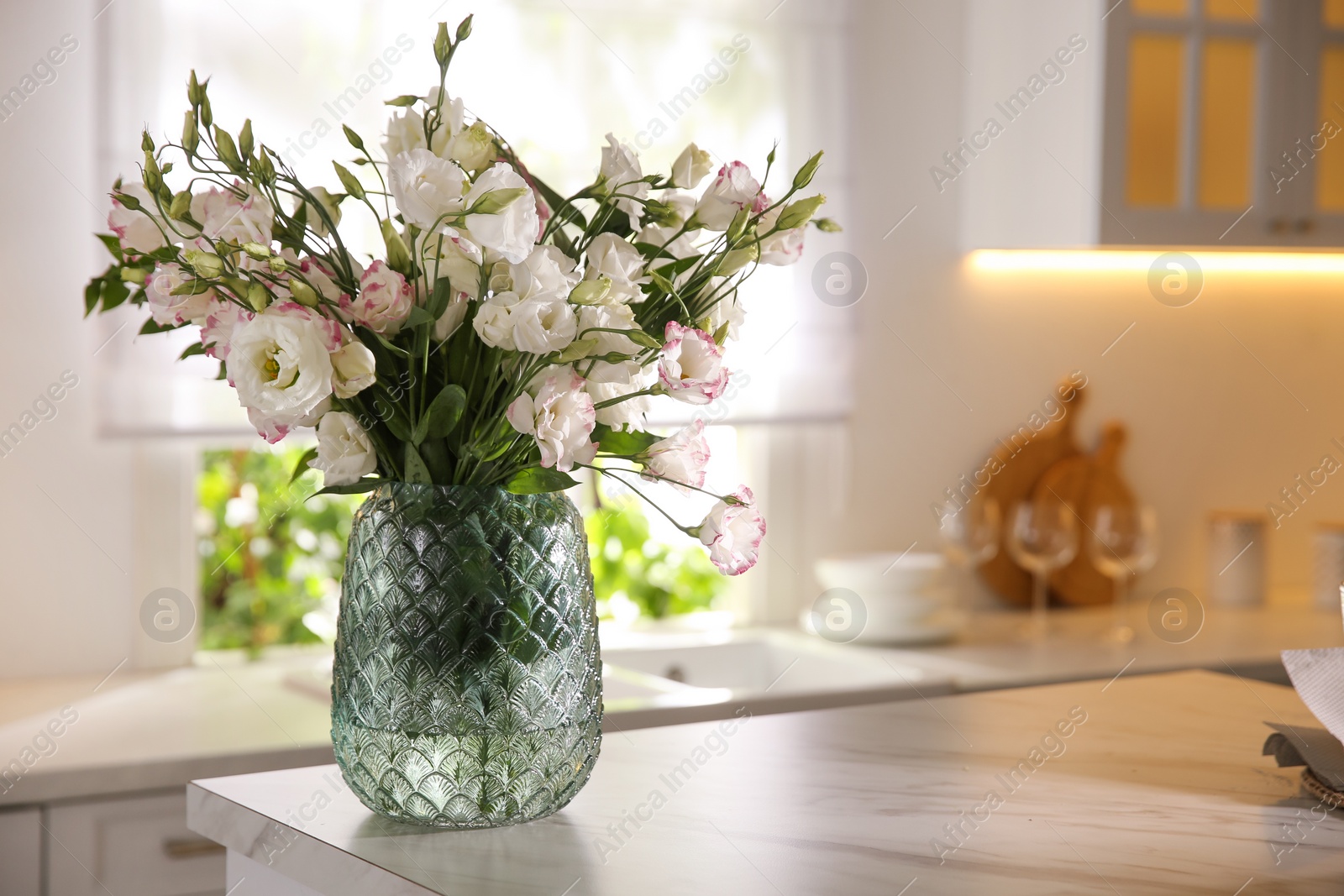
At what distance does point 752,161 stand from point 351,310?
1.75 m

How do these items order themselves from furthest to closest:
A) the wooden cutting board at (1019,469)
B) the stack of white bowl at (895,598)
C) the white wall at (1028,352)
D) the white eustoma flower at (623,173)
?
the wooden cutting board at (1019,469)
the white wall at (1028,352)
the stack of white bowl at (895,598)
the white eustoma flower at (623,173)

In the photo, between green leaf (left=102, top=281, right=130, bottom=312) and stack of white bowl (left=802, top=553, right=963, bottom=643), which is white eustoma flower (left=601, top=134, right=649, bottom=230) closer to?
green leaf (left=102, top=281, right=130, bottom=312)

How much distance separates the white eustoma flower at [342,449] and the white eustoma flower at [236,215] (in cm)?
12

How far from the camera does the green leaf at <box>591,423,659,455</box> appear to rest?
Result: 3.03ft

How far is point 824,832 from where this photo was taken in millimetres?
968

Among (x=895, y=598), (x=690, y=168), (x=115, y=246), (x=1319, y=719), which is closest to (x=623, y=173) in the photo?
(x=690, y=168)

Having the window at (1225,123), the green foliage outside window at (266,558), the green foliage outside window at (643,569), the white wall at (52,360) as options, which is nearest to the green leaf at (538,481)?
the white wall at (52,360)

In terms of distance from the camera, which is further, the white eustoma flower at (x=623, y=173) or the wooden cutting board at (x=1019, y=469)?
the wooden cutting board at (x=1019, y=469)

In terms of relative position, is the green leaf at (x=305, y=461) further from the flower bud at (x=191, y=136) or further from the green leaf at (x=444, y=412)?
the flower bud at (x=191, y=136)

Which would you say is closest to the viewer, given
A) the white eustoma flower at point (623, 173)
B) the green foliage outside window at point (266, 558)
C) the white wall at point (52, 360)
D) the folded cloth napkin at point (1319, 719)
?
the white eustoma flower at point (623, 173)

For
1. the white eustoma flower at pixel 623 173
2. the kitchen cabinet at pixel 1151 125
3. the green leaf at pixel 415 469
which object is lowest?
the green leaf at pixel 415 469

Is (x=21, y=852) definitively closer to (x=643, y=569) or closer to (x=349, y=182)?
(x=349, y=182)

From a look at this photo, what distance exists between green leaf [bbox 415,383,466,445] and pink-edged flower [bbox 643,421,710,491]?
5.0 inches

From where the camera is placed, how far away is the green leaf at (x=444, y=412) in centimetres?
88
